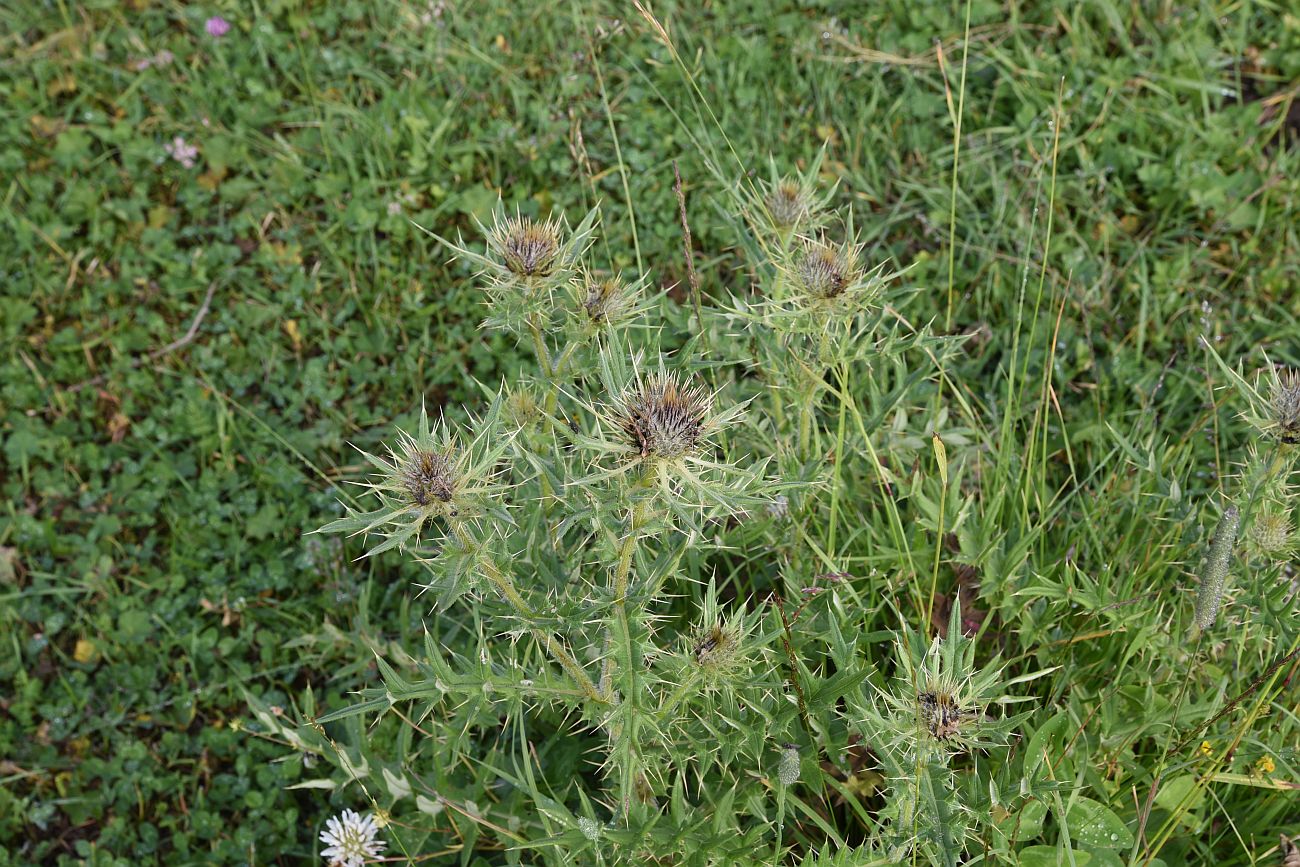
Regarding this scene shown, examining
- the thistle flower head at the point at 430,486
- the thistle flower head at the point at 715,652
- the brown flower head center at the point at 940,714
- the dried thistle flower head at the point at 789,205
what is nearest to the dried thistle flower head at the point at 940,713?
the brown flower head center at the point at 940,714

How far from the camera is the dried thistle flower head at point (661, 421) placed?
1.57m

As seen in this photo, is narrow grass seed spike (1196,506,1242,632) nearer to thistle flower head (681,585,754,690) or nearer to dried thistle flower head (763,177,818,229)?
thistle flower head (681,585,754,690)

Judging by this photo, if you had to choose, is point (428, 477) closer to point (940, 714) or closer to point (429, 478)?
point (429, 478)

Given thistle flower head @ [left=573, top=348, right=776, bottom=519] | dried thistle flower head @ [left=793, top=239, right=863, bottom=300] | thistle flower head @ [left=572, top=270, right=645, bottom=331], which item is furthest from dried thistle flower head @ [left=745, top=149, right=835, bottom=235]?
thistle flower head @ [left=573, top=348, right=776, bottom=519]

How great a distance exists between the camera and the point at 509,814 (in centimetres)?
234

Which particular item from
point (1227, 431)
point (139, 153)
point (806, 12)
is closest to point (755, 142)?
Result: point (806, 12)

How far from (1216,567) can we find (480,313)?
239 centimetres

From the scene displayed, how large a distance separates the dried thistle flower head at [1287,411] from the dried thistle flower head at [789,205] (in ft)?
3.10

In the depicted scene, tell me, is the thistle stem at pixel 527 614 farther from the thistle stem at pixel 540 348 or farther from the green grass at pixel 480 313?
the green grass at pixel 480 313

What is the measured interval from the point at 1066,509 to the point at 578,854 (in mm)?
1541

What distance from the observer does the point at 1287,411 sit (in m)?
1.93

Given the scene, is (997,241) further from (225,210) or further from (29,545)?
(29,545)

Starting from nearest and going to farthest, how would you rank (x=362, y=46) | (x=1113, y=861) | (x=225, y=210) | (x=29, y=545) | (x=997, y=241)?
(x=1113, y=861) → (x=29, y=545) → (x=997, y=241) → (x=225, y=210) → (x=362, y=46)

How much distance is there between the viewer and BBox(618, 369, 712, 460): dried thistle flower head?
1567mm
